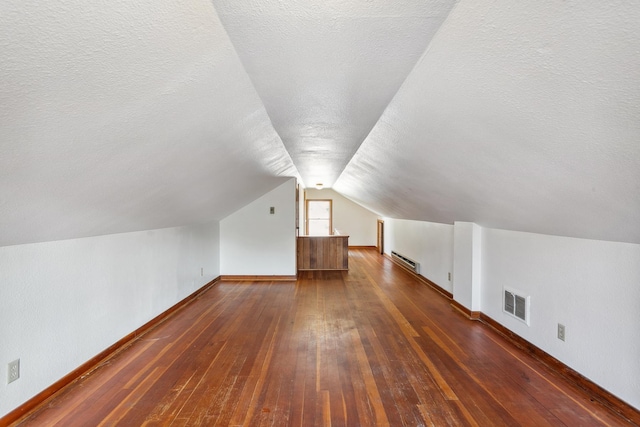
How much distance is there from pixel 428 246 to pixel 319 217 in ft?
18.5

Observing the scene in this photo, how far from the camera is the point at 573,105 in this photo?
49.5 inches

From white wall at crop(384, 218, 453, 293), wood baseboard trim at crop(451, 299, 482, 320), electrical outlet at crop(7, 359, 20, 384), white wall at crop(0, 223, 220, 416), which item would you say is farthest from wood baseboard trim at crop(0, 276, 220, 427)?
white wall at crop(384, 218, 453, 293)

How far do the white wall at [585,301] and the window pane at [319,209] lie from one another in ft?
25.7

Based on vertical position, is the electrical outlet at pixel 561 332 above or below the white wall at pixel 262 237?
below

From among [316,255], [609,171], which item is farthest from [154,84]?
[316,255]

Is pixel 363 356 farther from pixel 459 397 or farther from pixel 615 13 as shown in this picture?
pixel 615 13

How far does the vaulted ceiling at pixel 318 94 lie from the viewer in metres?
1.02

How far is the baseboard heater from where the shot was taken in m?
6.31

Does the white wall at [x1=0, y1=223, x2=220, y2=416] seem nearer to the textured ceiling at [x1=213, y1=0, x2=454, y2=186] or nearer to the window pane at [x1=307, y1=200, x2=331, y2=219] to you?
the textured ceiling at [x1=213, y1=0, x2=454, y2=186]

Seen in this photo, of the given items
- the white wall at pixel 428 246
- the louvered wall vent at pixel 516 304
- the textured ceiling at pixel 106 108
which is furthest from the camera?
the white wall at pixel 428 246

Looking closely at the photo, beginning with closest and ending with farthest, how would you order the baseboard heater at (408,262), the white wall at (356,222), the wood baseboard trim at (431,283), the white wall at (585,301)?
the white wall at (585,301)
the wood baseboard trim at (431,283)
the baseboard heater at (408,262)
the white wall at (356,222)

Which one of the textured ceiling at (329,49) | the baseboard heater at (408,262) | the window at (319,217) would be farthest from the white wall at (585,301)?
the window at (319,217)

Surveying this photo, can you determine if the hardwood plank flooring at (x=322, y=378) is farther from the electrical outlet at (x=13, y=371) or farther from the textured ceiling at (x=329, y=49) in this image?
the textured ceiling at (x=329, y=49)

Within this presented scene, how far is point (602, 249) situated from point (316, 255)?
537cm
